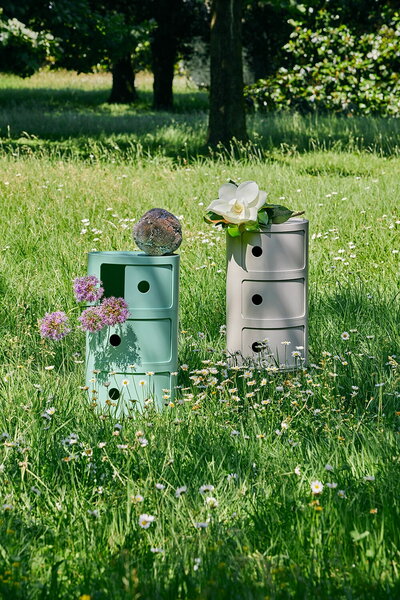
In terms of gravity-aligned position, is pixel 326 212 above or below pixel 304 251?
above

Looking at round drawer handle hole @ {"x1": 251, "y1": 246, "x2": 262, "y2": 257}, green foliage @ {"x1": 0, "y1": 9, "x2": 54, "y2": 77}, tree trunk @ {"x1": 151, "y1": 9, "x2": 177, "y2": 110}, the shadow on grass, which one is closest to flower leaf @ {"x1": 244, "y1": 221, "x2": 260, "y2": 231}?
round drawer handle hole @ {"x1": 251, "y1": 246, "x2": 262, "y2": 257}

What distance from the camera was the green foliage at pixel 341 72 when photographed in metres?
15.6

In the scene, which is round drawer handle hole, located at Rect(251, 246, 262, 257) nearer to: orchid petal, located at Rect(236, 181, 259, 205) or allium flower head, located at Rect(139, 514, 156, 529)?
orchid petal, located at Rect(236, 181, 259, 205)

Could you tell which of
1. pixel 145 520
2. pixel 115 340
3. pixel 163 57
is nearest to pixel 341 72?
pixel 163 57

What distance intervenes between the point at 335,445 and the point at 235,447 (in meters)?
0.37

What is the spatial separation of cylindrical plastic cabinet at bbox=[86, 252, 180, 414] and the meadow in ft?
0.53

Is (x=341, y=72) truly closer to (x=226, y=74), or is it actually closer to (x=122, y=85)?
(x=226, y=74)

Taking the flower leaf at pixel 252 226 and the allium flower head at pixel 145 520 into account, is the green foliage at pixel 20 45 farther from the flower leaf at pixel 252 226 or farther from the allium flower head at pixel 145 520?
the allium flower head at pixel 145 520

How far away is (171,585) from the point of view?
2004 mm

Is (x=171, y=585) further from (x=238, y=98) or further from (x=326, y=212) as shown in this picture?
(x=238, y=98)

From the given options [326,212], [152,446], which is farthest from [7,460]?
[326,212]

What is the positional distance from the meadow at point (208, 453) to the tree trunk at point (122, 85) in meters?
19.9

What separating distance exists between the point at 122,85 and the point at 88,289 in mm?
22977

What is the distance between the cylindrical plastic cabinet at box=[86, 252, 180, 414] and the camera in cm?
342
